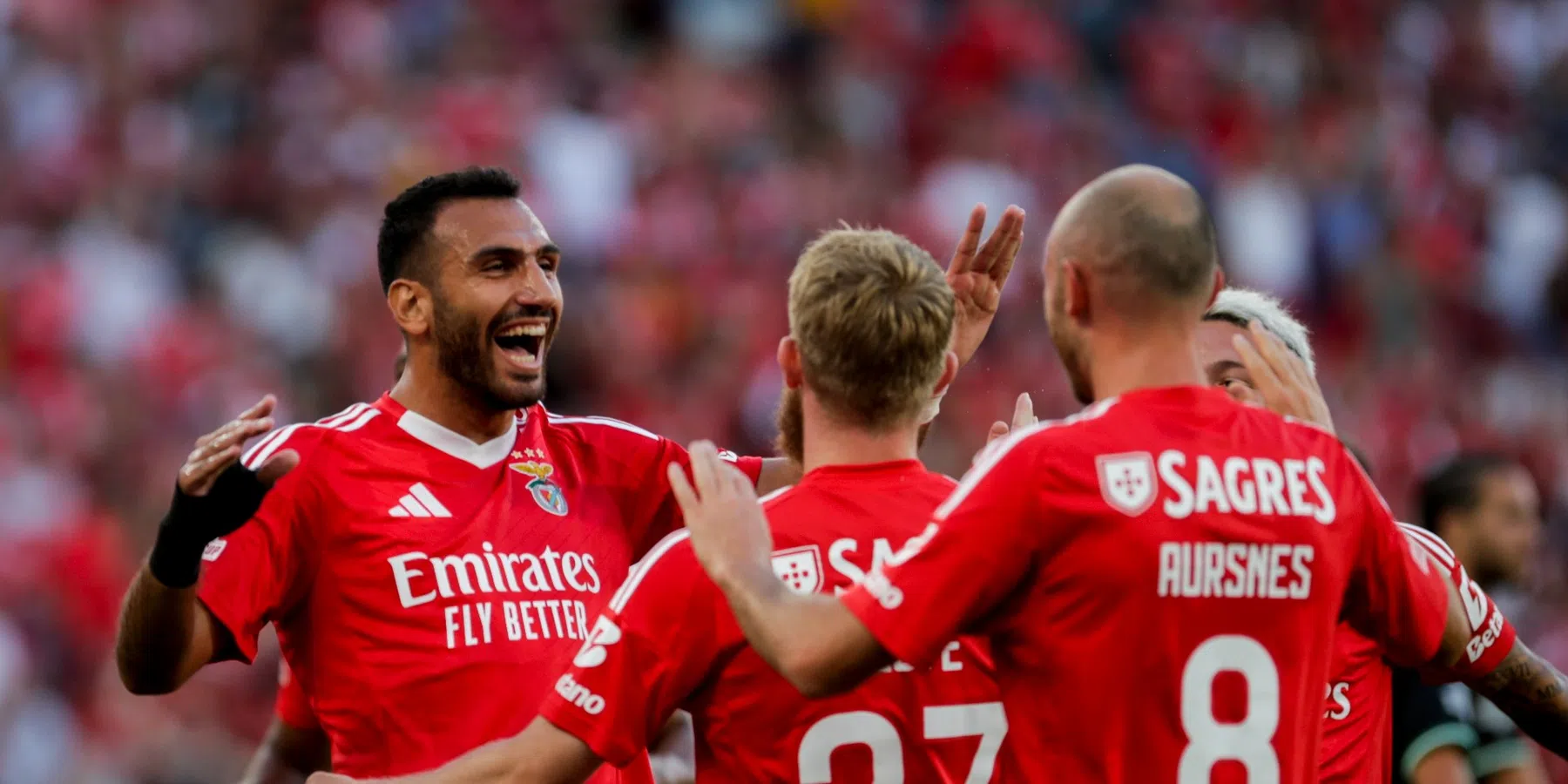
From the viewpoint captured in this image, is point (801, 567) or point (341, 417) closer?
point (801, 567)

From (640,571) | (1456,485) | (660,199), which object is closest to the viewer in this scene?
(640,571)

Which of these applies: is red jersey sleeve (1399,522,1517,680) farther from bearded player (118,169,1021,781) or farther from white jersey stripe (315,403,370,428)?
white jersey stripe (315,403,370,428)

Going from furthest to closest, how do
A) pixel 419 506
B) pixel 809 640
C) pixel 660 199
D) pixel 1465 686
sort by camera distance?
1. pixel 660 199
2. pixel 1465 686
3. pixel 419 506
4. pixel 809 640

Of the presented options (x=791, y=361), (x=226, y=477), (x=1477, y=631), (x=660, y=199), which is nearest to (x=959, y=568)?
(x=791, y=361)

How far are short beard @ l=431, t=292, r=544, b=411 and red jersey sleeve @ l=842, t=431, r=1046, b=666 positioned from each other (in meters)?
1.74

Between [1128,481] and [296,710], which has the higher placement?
[1128,481]

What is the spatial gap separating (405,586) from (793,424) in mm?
1222

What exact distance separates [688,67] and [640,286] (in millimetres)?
2513

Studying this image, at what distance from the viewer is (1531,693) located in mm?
4680

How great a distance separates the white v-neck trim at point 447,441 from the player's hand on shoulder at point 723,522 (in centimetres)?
138

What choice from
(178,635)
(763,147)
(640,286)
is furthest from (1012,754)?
(763,147)

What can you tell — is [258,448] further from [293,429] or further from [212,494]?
[212,494]

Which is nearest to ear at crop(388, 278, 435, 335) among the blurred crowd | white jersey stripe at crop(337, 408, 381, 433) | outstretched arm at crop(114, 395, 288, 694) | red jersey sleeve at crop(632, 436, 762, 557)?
white jersey stripe at crop(337, 408, 381, 433)

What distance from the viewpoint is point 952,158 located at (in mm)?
15227
